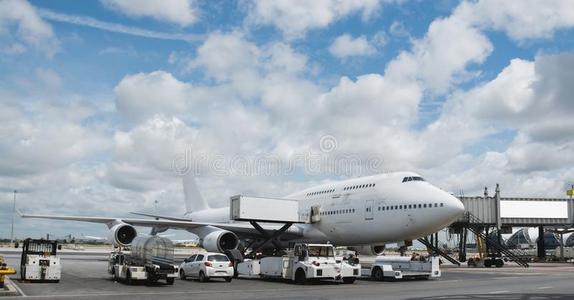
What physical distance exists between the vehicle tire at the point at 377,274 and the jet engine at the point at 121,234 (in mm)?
18324

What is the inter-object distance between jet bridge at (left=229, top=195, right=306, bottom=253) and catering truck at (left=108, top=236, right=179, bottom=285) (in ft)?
37.6

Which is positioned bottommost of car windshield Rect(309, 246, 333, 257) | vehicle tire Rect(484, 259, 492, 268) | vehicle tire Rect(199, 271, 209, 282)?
vehicle tire Rect(484, 259, 492, 268)

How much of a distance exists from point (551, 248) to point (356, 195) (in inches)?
3805

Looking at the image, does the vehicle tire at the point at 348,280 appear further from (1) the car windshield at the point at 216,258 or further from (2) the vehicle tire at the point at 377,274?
(1) the car windshield at the point at 216,258

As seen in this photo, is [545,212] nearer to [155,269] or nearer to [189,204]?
[189,204]

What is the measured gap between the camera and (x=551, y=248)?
116 m

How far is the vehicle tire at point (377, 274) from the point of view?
1072 inches

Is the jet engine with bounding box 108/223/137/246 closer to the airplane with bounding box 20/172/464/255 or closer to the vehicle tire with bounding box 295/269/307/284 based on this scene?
the airplane with bounding box 20/172/464/255

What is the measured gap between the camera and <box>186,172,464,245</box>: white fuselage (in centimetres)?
3089

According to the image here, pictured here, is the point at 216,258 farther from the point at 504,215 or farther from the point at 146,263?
the point at 504,215

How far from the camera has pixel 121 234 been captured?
3816cm

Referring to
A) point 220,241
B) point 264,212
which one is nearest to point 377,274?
point 264,212

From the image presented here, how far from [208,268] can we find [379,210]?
41.0 feet

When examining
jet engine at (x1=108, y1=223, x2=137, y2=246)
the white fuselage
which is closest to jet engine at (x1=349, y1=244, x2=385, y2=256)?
the white fuselage
